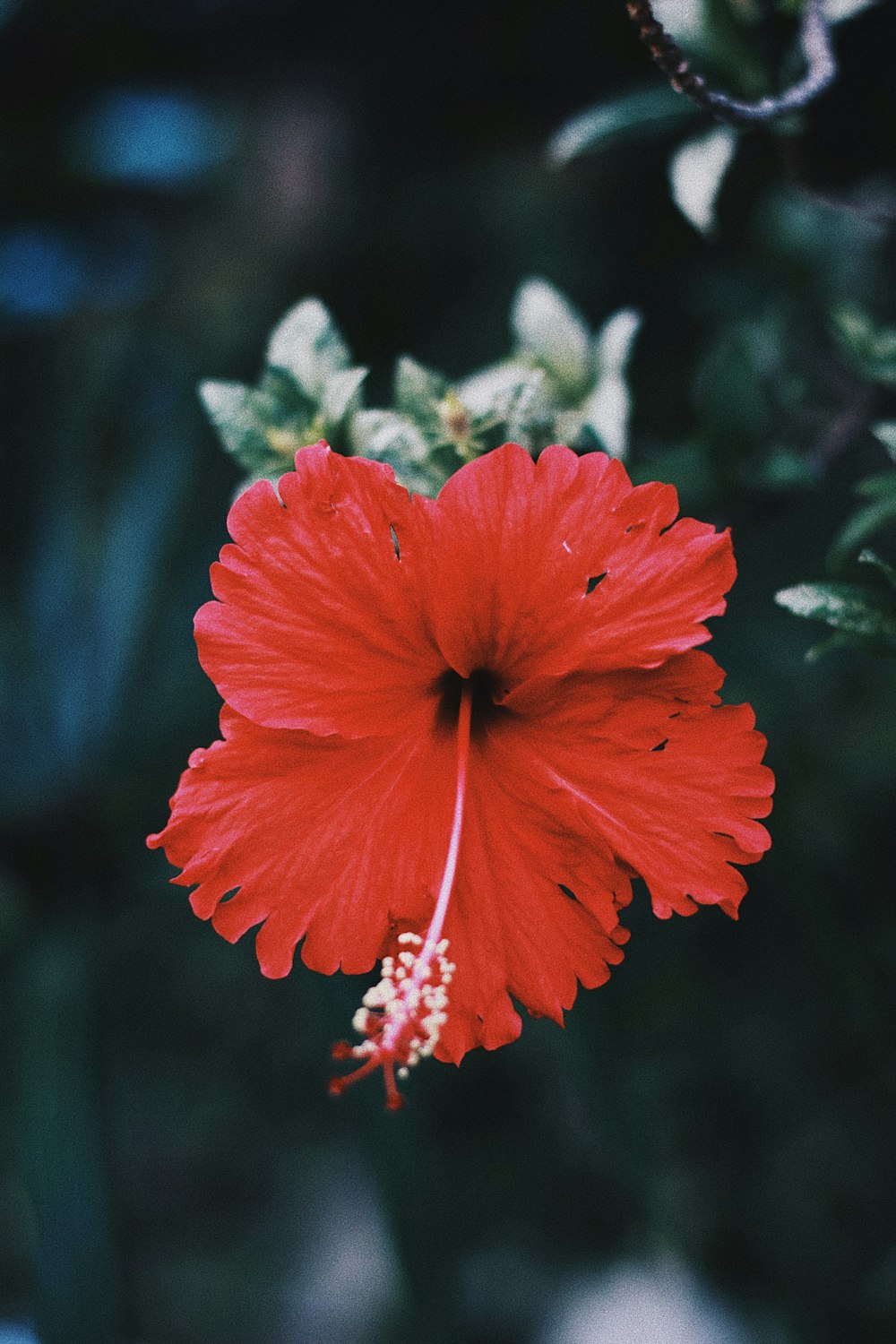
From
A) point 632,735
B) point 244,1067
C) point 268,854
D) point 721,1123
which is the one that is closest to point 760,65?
point 632,735

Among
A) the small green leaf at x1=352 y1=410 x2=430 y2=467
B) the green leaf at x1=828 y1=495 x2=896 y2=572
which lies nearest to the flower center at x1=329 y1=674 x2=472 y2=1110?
the small green leaf at x1=352 y1=410 x2=430 y2=467

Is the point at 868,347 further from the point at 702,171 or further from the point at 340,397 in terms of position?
the point at 340,397

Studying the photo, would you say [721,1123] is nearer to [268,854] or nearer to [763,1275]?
[763,1275]

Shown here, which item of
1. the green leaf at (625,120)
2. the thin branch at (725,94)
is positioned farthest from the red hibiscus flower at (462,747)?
the green leaf at (625,120)

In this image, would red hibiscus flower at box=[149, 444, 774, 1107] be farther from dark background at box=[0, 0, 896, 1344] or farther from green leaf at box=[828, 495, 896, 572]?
dark background at box=[0, 0, 896, 1344]

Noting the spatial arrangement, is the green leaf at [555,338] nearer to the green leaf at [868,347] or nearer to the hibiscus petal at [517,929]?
the green leaf at [868,347]

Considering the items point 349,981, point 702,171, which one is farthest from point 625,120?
point 349,981
